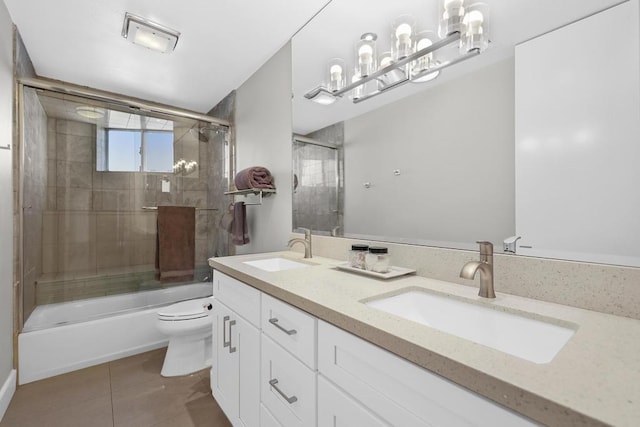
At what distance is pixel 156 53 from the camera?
2029 mm

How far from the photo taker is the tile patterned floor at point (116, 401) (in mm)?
1472

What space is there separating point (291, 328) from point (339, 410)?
0.88 ft

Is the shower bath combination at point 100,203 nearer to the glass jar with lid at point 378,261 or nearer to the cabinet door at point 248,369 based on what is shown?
the cabinet door at point 248,369

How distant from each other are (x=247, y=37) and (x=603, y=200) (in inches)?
80.1

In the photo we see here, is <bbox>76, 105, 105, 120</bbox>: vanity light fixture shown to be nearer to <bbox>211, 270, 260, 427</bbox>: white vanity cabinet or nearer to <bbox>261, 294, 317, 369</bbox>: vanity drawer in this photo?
<bbox>211, 270, 260, 427</bbox>: white vanity cabinet

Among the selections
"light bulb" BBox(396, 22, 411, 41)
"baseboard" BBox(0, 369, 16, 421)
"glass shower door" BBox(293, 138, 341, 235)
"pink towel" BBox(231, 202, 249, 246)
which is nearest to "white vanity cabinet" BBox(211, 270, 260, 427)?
"glass shower door" BBox(293, 138, 341, 235)

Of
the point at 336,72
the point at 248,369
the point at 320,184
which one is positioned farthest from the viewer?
the point at 320,184

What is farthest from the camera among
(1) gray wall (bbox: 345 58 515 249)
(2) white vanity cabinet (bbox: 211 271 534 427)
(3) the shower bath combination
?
(3) the shower bath combination

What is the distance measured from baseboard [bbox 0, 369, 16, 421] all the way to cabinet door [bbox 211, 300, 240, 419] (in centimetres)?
114

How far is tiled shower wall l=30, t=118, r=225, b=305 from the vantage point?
2.28m

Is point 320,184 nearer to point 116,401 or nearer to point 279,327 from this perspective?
point 279,327

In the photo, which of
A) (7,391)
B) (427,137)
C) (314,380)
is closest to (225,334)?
(314,380)

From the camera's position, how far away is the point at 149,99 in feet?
9.06

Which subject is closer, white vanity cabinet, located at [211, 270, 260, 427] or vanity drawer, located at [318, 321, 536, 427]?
vanity drawer, located at [318, 321, 536, 427]
